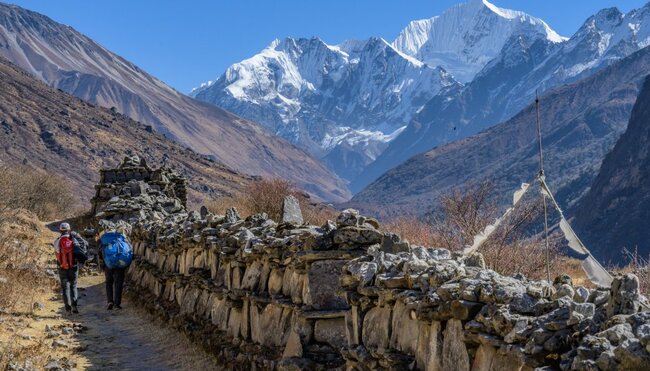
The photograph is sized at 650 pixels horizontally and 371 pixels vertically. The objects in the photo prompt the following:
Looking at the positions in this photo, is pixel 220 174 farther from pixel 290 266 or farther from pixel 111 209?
pixel 290 266

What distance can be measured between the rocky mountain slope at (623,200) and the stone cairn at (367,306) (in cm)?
6444

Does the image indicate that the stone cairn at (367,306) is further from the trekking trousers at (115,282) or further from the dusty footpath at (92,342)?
the trekking trousers at (115,282)

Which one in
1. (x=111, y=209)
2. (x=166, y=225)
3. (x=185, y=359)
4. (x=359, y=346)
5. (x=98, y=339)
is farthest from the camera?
(x=111, y=209)

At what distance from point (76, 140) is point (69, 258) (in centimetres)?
10799

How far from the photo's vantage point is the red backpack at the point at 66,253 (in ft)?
48.3

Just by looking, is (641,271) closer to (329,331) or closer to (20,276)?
(329,331)

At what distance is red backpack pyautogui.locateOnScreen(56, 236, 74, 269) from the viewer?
14719mm

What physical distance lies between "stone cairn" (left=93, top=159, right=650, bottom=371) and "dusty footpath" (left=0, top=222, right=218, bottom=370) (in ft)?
1.18

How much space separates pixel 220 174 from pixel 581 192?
58.6 metres

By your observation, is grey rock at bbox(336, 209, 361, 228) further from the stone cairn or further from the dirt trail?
the dirt trail

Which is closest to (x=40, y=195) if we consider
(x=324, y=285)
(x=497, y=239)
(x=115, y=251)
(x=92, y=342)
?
(x=497, y=239)

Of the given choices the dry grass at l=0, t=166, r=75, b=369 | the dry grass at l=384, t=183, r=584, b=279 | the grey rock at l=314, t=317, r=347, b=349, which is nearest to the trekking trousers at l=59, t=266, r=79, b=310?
the dry grass at l=0, t=166, r=75, b=369

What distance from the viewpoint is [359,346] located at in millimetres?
6914

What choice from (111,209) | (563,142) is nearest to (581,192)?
(563,142)
